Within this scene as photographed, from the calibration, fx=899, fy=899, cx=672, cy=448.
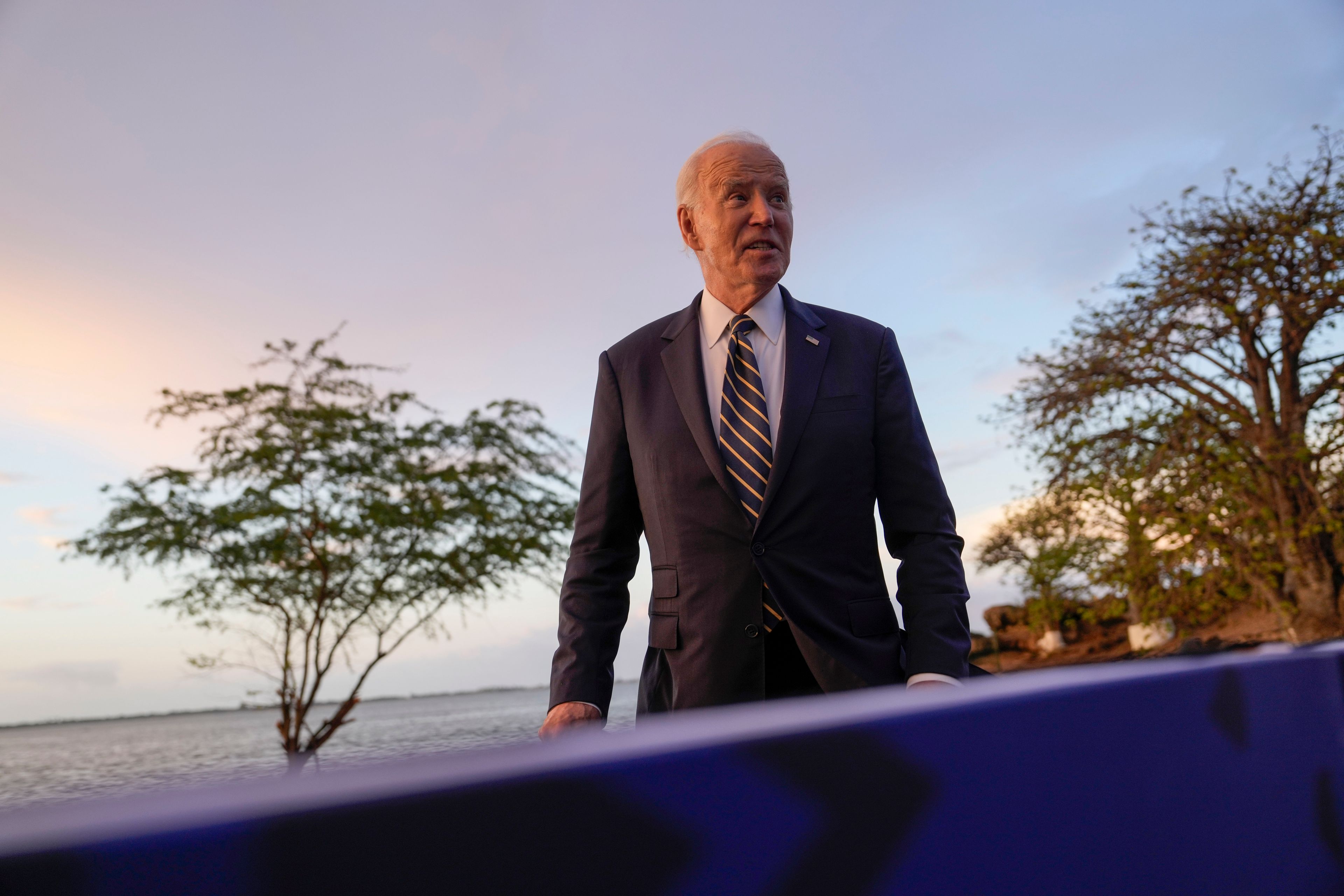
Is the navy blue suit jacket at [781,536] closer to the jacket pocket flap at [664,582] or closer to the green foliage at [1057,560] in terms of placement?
the jacket pocket flap at [664,582]

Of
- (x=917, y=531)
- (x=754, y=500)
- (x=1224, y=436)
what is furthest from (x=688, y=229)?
(x=1224, y=436)

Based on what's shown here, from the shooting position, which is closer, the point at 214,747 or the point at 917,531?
the point at 917,531

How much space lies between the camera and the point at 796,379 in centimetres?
201

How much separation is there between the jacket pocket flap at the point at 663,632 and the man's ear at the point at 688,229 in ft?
3.05

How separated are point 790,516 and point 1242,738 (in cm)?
116

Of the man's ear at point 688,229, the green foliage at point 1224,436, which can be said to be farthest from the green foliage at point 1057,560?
the man's ear at point 688,229

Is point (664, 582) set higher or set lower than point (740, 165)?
lower

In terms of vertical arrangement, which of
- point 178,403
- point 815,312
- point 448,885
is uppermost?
point 178,403

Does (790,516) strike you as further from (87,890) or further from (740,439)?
(87,890)

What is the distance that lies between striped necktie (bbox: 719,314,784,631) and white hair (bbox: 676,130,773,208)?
0.35 meters

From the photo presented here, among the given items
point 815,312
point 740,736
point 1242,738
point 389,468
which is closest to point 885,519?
point 815,312

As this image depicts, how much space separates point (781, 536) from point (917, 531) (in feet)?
1.08

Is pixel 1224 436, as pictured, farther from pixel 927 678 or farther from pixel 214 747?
pixel 214 747

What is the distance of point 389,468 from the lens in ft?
48.1
